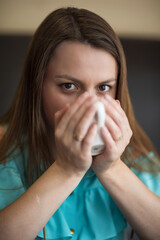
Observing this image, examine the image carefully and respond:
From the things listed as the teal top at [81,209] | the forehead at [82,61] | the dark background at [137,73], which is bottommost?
the teal top at [81,209]

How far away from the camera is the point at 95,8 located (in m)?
0.87

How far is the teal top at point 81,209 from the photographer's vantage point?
0.58 metres

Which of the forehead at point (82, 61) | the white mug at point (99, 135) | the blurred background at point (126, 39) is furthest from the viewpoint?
the blurred background at point (126, 39)

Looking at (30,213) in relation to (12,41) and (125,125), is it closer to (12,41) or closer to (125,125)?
(125,125)

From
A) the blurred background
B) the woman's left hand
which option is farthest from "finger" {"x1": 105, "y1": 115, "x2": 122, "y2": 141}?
the blurred background

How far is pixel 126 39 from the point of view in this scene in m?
0.94

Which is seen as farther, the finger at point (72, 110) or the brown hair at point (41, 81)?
the brown hair at point (41, 81)

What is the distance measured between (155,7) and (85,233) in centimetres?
81

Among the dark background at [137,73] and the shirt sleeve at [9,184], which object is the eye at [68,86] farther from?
the dark background at [137,73]

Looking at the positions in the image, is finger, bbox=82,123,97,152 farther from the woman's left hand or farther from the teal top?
the teal top

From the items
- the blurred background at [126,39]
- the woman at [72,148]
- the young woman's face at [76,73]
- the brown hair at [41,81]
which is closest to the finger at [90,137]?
the woman at [72,148]

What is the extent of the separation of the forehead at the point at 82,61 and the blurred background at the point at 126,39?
352mm

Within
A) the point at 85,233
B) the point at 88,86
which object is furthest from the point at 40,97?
the point at 85,233

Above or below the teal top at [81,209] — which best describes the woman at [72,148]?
above
